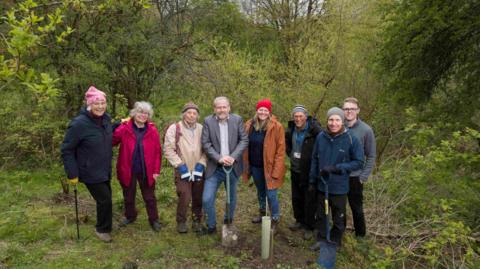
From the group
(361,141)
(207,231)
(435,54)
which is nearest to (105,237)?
(207,231)

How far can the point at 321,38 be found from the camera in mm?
12219

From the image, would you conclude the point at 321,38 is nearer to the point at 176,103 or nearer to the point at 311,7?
the point at 176,103

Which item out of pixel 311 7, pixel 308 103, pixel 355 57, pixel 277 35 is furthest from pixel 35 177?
pixel 311 7

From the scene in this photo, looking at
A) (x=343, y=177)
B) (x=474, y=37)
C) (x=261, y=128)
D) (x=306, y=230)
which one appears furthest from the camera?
(x=474, y=37)

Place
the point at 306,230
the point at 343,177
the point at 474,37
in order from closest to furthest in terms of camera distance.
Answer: the point at 343,177 → the point at 306,230 → the point at 474,37

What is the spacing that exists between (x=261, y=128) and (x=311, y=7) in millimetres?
16927

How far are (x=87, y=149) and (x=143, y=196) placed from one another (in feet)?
3.60

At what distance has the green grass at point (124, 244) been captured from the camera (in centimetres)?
438

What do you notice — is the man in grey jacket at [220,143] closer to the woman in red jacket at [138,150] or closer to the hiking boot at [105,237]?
the woman in red jacket at [138,150]

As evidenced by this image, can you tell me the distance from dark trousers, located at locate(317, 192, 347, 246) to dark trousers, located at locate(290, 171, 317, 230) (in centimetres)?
35

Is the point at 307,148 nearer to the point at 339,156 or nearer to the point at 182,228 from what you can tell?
the point at 339,156

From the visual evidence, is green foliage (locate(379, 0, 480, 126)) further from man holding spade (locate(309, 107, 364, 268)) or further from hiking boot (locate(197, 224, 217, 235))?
hiking boot (locate(197, 224, 217, 235))

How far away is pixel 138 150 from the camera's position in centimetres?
477

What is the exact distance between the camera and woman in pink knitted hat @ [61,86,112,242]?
14.0ft
